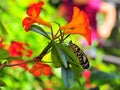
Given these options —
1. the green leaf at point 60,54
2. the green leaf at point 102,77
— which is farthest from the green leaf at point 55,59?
the green leaf at point 102,77

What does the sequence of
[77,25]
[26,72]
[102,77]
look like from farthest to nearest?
[26,72]
[102,77]
[77,25]

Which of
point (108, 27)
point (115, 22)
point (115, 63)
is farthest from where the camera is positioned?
point (115, 22)

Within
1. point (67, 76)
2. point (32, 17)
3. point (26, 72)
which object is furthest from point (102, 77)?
point (32, 17)

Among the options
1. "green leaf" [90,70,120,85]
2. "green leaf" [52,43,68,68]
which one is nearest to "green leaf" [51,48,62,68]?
"green leaf" [52,43,68,68]

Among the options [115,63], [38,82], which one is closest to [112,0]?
[115,63]

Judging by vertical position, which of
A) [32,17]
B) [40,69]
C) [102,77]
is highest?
[32,17]

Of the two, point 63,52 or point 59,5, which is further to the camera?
point 59,5

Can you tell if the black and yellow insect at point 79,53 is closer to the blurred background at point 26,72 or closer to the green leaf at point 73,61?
the green leaf at point 73,61

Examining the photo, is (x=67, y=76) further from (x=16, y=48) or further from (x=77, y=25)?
(x=16, y=48)

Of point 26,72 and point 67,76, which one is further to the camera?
point 26,72

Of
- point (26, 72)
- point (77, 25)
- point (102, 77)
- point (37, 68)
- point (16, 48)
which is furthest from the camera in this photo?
point (26, 72)

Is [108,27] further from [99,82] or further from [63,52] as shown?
[63,52]
